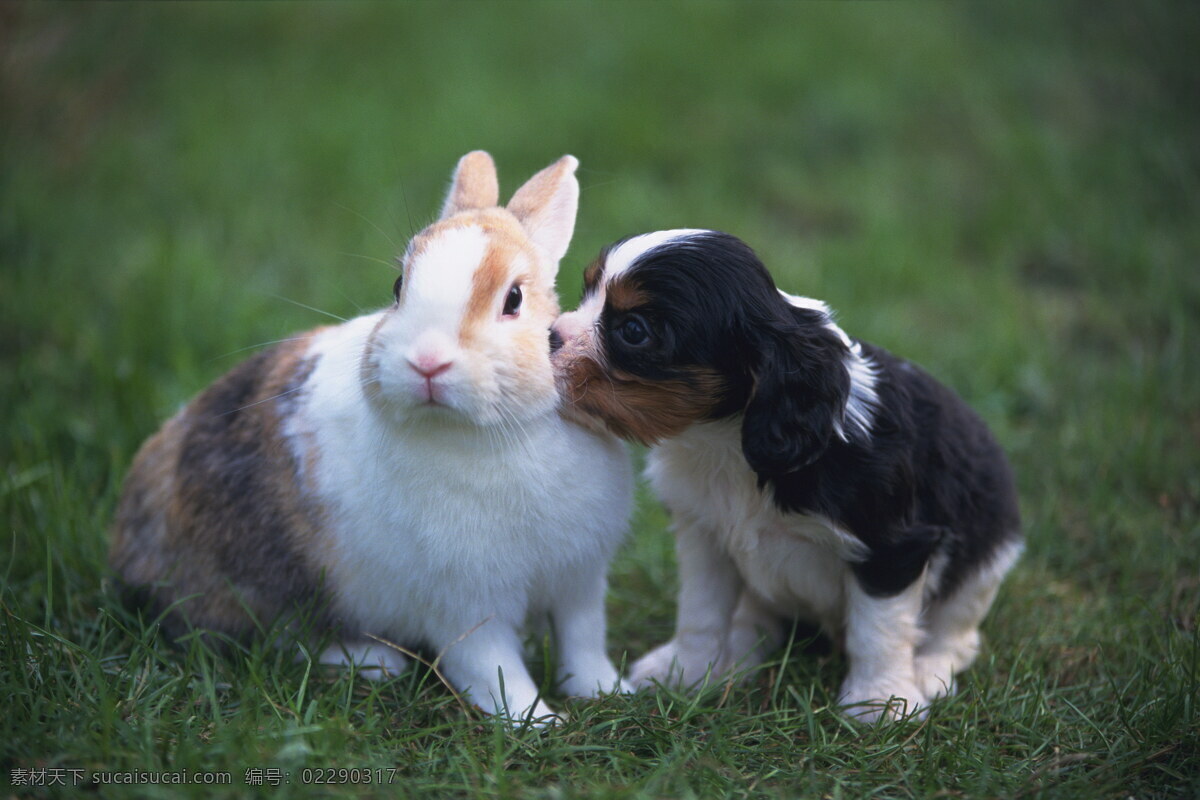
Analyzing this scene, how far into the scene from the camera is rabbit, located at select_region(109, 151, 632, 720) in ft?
9.65

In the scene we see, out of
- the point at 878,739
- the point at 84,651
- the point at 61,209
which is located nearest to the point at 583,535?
the point at 878,739

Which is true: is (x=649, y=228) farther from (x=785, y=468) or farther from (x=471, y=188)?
(x=785, y=468)

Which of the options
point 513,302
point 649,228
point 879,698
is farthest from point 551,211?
point 649,228

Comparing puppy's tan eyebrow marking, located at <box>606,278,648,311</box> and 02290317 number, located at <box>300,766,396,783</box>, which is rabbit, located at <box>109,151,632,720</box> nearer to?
puppy's tan eyebrow marking, located at <box>606,278,648,311</box>

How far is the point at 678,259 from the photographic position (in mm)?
3059

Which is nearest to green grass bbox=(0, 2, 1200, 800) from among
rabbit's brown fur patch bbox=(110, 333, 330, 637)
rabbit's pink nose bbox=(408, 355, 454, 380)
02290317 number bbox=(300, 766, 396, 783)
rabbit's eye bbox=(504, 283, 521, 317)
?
02290317 number bbox=(300, 766, 396, 783)

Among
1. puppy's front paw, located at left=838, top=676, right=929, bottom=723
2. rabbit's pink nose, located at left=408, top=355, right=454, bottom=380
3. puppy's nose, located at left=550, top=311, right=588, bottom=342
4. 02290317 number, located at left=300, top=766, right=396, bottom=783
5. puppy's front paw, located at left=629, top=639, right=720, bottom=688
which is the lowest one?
puppy's front paw, located at left=629, top=639, right=720, bottom=688

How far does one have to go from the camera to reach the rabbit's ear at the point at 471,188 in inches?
138

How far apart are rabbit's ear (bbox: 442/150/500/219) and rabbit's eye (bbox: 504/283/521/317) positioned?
54 cm

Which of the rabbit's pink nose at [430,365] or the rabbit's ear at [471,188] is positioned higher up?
the rabbit's ear at [471,188]

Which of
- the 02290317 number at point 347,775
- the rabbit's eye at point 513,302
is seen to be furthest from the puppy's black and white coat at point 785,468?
the 02290317 number at point 347,775

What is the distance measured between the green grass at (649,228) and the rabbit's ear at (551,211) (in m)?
0.57

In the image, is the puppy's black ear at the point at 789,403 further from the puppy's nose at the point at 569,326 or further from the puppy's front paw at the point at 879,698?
the puppy's front paw at the point at 879,698

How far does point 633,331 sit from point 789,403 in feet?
1.61
